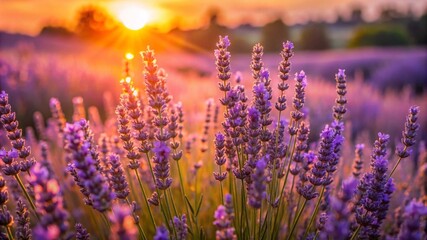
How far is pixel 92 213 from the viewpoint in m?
2.32

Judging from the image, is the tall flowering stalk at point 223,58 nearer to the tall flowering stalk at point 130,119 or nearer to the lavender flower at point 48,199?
Result: the tall flowering stalk at point 130,119

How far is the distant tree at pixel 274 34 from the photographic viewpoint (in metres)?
37.8

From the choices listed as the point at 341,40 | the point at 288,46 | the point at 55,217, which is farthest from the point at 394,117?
Result: the point at 341,40

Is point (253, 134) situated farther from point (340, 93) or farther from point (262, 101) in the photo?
point (340, 93)

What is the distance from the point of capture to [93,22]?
4322 centimetres

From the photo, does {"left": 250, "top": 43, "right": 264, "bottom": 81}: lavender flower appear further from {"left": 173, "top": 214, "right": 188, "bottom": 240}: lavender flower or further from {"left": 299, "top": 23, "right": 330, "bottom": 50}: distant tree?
{"left": 299, "top": 23, "right": 330, "bottom": 50}: distant tree

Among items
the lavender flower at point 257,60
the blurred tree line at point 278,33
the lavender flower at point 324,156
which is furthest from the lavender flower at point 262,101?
the blurred tree line at point 278,33

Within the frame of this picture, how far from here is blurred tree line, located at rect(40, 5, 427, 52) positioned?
31.9 metres

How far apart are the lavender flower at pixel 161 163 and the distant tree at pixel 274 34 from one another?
3707cm

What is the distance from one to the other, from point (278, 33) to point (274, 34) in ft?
1.39

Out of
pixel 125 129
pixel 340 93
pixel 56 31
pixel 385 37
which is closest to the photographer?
pixel 125 129

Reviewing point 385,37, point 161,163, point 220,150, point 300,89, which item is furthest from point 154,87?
point 385,37

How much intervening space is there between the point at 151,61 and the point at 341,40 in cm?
4741

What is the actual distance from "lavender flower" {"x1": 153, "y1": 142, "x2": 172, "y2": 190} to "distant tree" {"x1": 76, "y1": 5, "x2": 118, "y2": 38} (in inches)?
1697
